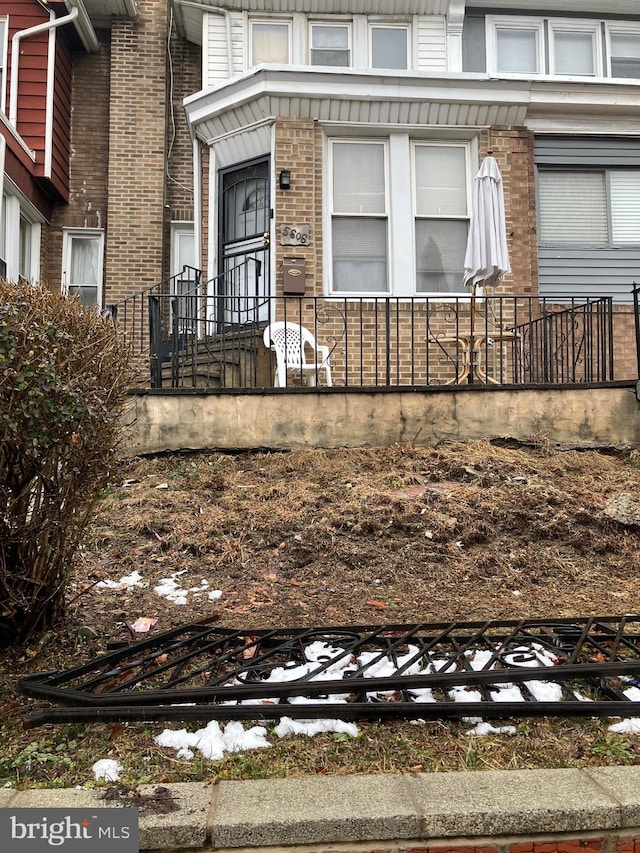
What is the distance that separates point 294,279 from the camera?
8438 millimetres

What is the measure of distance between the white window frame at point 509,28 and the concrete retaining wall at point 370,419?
5.91m

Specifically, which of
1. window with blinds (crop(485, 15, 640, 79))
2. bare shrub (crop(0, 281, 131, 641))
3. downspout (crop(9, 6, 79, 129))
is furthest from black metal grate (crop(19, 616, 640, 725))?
downspout (crop(9, 6, 79, 129))

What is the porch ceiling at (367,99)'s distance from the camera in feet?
27.7

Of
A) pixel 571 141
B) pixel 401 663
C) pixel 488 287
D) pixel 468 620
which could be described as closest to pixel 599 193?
pixel 571 141

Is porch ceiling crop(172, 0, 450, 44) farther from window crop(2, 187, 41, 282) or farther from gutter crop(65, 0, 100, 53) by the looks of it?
window crop(2, 187, 41, 282)

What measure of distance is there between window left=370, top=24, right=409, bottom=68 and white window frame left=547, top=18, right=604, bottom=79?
7.38ft

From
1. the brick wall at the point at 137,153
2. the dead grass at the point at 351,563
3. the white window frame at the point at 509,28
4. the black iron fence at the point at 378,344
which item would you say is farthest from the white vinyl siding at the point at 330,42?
the dead grass at the point at 351,563

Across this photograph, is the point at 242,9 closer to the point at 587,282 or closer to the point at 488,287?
the point at 488,287

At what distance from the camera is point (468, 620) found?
370 centimetres

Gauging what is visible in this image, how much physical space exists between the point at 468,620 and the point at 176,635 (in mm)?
1564

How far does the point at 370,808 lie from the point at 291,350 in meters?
6.42

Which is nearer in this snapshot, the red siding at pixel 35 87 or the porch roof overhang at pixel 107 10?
the red siding at pixel 35 87

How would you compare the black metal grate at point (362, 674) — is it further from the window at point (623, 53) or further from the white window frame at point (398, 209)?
the window at point (623, 53)

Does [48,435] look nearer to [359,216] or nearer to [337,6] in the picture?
[359,216]
